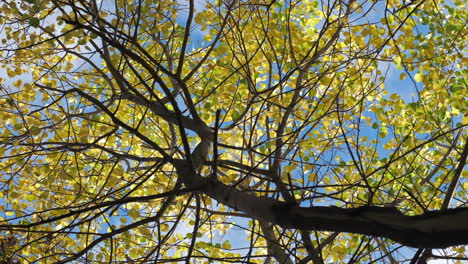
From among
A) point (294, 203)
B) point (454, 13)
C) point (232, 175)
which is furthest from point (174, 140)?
point (454, 13)

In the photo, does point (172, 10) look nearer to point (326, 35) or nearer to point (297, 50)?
point (297, 50)

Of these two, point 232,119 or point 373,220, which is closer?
point 373,220

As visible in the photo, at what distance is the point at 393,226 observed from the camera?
4.73 ft

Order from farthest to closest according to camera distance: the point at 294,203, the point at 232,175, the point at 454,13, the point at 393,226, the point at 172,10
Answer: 1. the point at 232,175
2. the point at 454,13
3. the point at 172,10
4. the point at 294,203
5. the point at 393,226

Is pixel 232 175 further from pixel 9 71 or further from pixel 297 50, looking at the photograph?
pixel 9 71

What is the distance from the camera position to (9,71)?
4391 millimetres

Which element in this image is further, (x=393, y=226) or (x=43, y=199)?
(x=43, y=199)

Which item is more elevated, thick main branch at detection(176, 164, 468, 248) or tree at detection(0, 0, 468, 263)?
tree at detection(0, 0, 468, 263)

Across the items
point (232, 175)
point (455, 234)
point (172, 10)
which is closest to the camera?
point (455, 234)

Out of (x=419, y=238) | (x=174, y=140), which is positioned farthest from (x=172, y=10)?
(x=419, y=238)

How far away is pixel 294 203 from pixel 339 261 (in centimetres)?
288

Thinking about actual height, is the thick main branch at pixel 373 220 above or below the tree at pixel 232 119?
below

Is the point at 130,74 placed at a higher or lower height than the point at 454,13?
higher

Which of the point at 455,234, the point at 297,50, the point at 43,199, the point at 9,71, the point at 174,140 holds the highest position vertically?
the point at 9,71
